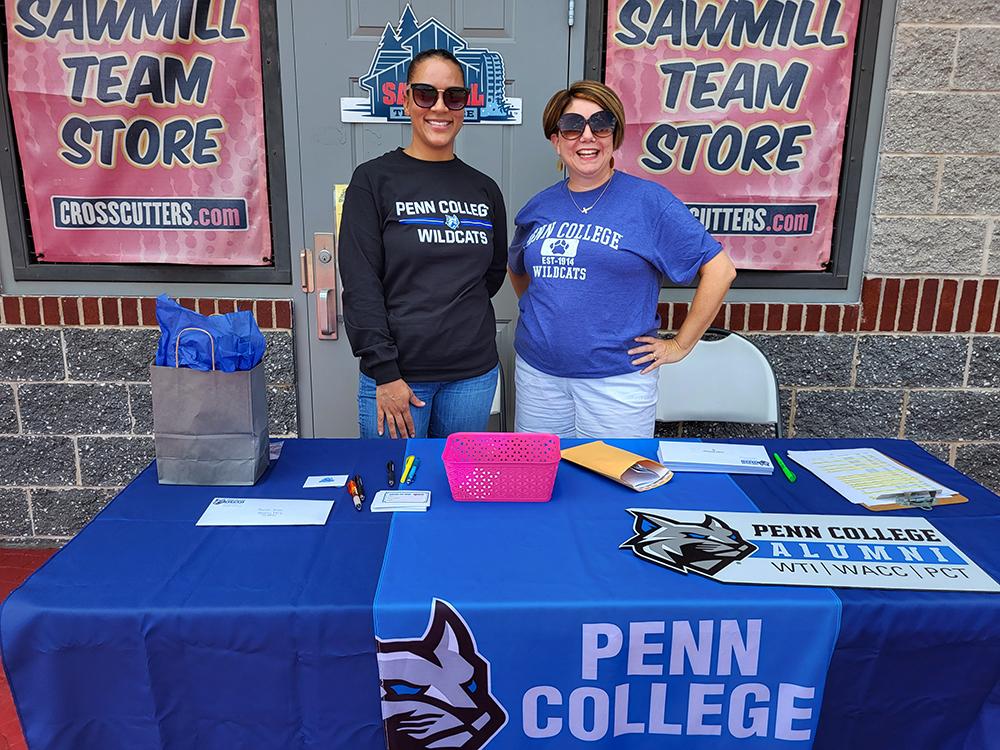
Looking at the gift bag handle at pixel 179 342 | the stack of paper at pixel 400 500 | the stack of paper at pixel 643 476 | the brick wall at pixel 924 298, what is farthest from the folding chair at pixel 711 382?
the gift bag handle at pixel 179 342

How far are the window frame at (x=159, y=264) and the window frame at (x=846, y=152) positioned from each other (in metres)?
1.25

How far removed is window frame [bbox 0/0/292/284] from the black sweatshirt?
955 mm

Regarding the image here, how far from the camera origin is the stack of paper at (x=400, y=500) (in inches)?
58.0

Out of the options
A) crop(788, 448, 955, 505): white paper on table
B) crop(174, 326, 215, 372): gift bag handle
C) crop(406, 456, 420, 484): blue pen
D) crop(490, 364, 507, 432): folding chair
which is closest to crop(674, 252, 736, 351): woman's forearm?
crop(788, 448, 955, 505): white paper on table

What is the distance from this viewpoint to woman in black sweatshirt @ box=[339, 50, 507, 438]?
203 centimetres

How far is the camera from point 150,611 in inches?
44.9

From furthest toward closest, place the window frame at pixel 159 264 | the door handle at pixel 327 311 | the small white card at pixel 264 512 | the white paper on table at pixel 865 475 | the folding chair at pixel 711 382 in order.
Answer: the door handle at pixel 327 311, the window frame at pixel 159 264, the folding chair at pixel 711 382, the white paper on table at pixel 865 475, the small white card at pixel 264 512

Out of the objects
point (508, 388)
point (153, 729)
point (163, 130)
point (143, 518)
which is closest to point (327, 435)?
point (508, 388)

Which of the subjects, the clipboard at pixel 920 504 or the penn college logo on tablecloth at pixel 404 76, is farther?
the penn college logo on tablecloth at pixel 404 76

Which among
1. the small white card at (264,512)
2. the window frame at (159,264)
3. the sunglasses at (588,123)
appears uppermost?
the sunglasses at (588,123)

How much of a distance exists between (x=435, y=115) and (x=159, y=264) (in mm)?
1559

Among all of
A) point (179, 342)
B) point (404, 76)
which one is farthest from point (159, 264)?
point (179, 342)

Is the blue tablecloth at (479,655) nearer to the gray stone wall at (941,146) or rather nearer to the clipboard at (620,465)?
the clipboard at (620,465)

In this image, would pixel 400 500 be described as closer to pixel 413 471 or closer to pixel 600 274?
pixel 413 471
